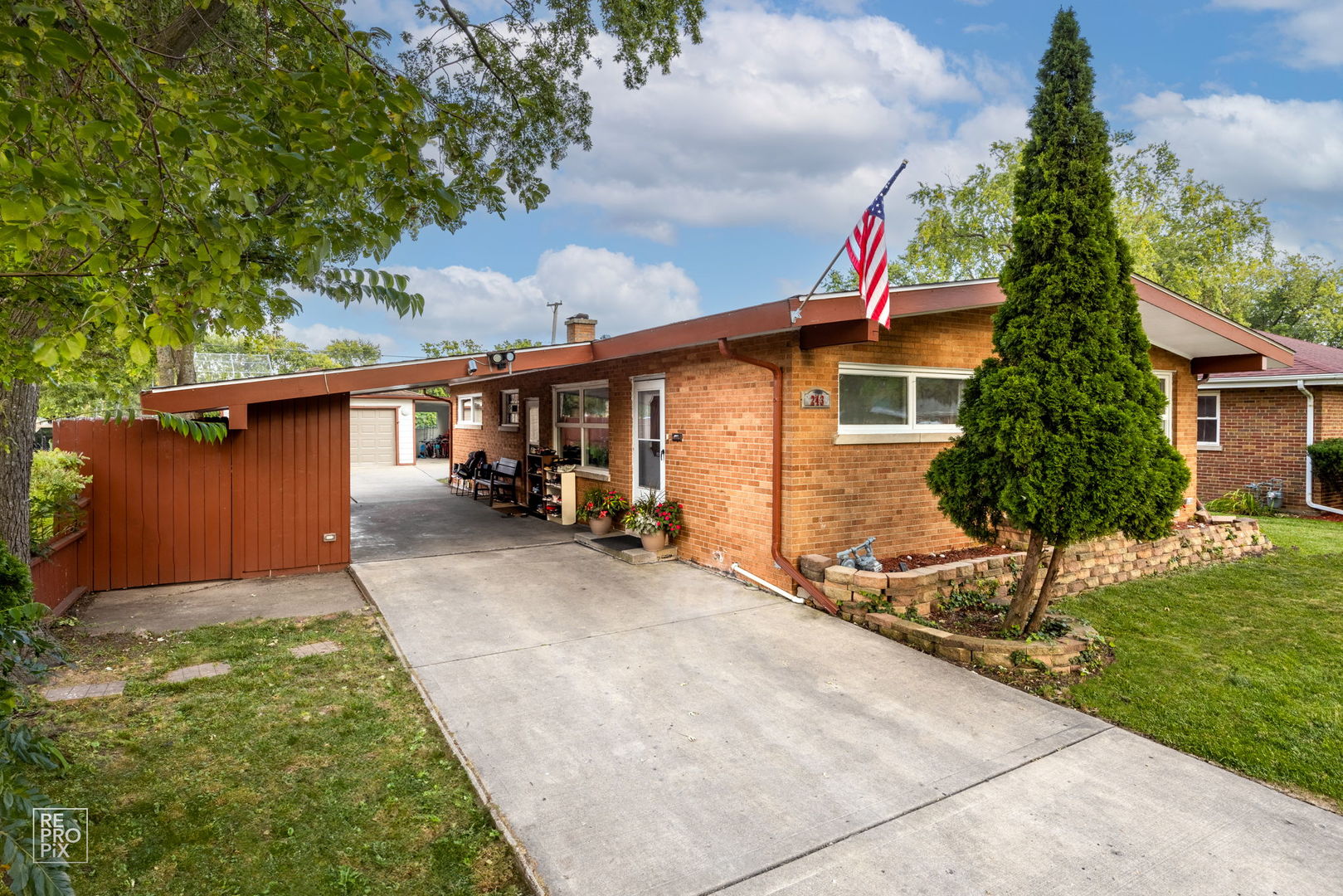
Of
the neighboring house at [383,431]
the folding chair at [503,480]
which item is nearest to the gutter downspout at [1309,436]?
the folding chair at [503,480]

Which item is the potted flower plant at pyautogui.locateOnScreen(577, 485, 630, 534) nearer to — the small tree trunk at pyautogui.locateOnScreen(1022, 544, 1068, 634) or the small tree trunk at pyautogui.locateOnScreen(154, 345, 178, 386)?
the small tree trunk at pyautogui.locateOnScreen(1022, 544, 1068, 634)

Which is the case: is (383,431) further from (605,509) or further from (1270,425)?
(1270,425)

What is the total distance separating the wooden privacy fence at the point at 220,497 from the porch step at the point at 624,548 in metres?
2.92

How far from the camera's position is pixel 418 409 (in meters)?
35.6

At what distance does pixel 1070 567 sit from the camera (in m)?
7.15

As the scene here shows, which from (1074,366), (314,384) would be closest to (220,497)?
(314,384)

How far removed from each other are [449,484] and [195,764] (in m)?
14.0

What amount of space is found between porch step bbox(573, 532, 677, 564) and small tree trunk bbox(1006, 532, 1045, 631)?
378 centimetres

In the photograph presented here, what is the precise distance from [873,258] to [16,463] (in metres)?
6.43

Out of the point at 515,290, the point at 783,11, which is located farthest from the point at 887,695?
the point at 515,290

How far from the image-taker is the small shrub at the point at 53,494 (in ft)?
17.7

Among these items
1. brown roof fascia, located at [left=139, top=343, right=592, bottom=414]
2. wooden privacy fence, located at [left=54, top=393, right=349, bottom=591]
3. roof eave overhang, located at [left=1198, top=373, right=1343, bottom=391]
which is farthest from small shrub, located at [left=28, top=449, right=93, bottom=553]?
roof eave overhang, located at [left=1198, top=373, right=1343, bottom=391]

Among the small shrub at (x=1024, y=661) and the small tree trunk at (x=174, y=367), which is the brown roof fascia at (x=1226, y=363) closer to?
the small shrub at (x=1024, y=661)

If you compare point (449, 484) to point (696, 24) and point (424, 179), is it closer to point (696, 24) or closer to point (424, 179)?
point (696, 24)
